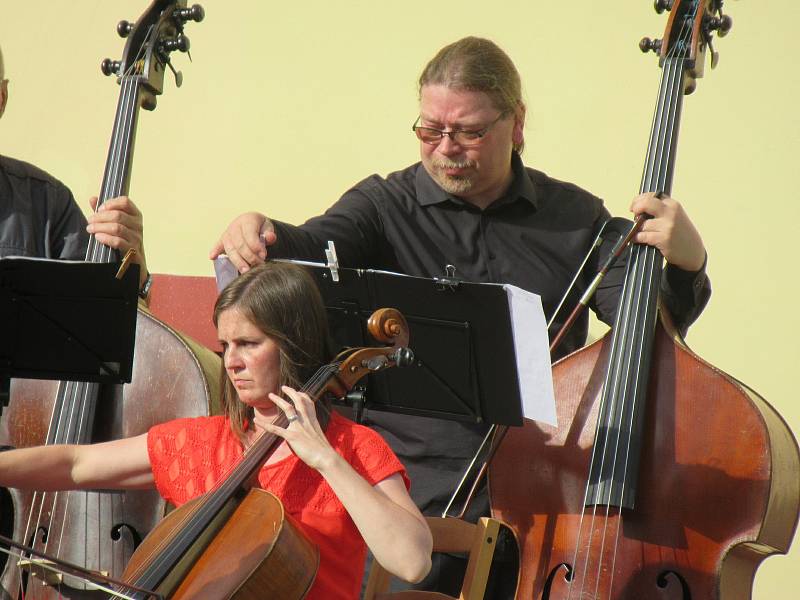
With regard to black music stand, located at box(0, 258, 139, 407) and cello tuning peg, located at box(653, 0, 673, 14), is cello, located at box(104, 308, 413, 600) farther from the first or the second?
cello tuning peg, located at box(653, 0, 673, 14)

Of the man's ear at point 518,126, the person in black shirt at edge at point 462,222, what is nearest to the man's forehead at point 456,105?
the person in black shirt at edge at point 462,222

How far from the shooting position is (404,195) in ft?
8.76

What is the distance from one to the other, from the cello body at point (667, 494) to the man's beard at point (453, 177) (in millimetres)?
513

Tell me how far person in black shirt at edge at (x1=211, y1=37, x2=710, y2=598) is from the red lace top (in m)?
0.39

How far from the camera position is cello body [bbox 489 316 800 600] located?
6.59 feet

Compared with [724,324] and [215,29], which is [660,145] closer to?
[724,324]

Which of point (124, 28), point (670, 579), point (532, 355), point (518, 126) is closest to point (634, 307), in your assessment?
point (532, 355)

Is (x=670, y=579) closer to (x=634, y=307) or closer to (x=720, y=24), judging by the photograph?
(x=634, y=307)

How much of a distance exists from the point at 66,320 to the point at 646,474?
40.7 inches

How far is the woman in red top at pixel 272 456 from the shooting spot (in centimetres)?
194

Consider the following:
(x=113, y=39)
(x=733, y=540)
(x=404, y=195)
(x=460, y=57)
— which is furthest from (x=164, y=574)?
(x=113, y=39)

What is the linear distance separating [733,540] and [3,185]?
186 centimetres

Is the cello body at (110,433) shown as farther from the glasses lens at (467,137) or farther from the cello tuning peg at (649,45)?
the cello tuning peg at (649,45)

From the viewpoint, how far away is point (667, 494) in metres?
2.09
